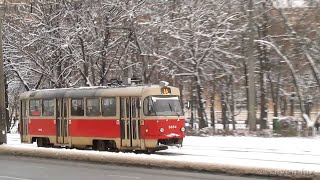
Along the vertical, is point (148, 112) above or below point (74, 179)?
above

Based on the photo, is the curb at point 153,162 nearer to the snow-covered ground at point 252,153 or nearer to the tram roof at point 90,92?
the snow-covered ground at point 252,153

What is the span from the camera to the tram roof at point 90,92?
935 inches

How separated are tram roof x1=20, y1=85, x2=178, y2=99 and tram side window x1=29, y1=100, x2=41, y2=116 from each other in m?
0.26

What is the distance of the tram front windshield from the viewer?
23438 mm

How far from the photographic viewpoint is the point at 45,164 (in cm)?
2050

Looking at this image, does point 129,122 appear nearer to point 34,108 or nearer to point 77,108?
point 77,108

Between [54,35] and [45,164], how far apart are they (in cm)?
2140

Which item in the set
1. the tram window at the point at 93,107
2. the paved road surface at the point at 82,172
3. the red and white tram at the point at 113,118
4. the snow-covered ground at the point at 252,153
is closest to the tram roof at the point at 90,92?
the red and white tram at the point at 113,118

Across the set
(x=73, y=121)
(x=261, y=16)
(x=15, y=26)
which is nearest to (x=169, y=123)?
(x=73, y=121)

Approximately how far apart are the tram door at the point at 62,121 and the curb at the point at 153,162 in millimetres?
2204

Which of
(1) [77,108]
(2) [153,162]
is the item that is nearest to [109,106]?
(1) [77,108]

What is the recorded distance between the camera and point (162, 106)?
23.9 m

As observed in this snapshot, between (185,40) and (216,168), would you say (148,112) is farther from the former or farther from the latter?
(185,40)

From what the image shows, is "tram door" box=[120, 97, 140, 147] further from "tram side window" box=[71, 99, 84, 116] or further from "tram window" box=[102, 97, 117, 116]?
"tram side window" box=[71, 99, 84, 116]
